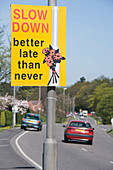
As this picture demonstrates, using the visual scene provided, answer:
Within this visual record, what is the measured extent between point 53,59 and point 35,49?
0.39 metres

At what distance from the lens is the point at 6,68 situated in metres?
39.0

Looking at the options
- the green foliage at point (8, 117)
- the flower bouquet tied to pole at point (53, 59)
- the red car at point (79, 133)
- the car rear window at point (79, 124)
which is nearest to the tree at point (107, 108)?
the green foliage at point (8, 117)

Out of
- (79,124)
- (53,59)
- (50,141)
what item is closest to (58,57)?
(53,59)

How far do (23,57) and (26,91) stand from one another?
4373 centimetres

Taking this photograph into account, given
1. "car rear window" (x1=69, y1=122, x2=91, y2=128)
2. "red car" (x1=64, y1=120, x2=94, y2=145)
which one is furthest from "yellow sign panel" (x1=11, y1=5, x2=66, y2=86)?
"car rear window" (x1=69, y1=122, x2=91, y2=128)

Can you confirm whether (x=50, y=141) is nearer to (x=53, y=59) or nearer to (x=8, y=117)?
(x=53, y=59)

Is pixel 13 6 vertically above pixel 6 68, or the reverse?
pixel 6 68

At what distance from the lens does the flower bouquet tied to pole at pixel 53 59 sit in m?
7.79

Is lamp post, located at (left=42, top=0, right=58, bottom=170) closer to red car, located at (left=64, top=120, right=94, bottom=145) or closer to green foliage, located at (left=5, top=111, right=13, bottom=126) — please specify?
red car, located at (left=64, top=120, right=94, bottom=145)

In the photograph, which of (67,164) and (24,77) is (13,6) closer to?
(24,77)

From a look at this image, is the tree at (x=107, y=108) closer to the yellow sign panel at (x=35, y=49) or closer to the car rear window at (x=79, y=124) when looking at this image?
the car rear window at (x=79, y=124)

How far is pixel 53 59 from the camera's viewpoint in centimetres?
784

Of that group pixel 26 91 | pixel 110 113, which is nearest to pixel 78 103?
pixel 110 113

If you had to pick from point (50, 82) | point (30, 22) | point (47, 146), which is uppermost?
point (30, 22)
